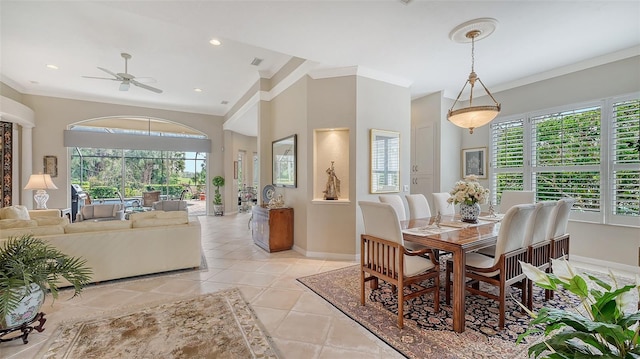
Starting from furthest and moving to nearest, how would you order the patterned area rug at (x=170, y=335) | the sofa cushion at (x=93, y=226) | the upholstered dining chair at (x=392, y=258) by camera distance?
the sofa cushion at (x=93, y=226) → the upholstered dining chair at (x=392, y=258) → the patterned area rug at (x=170, y=335)

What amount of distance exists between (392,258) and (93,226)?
348cm

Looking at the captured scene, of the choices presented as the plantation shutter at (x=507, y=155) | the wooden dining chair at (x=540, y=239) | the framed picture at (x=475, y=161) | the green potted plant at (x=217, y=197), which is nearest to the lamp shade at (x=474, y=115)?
the wooden dining chair at (x=540, y=239)

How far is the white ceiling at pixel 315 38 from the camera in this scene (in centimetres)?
278

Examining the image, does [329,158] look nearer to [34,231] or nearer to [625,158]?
[34,231]

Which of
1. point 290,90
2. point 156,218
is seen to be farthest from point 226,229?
point 290,90

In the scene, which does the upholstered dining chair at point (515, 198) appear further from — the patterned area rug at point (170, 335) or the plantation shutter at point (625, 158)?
the patterned area rug at point (170, 335)

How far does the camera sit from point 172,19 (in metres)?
2.88

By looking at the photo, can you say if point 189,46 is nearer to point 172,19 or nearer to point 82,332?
point 172,19

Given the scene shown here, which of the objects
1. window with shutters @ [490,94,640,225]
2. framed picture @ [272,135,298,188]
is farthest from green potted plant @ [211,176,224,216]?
window with shutters @ [490,94,640,225]

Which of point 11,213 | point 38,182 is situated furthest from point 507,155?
point 38,182

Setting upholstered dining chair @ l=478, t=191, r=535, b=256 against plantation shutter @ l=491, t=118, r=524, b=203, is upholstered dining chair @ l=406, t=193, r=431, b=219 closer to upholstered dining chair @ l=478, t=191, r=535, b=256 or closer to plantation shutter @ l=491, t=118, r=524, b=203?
upholstered dining chair @ l=478, t=191, r=535, b=256

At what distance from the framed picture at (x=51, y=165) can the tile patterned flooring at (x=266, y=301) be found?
5326 millimetres

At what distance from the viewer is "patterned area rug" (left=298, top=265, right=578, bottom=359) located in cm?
206

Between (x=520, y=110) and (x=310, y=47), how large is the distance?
3931 millimetres
